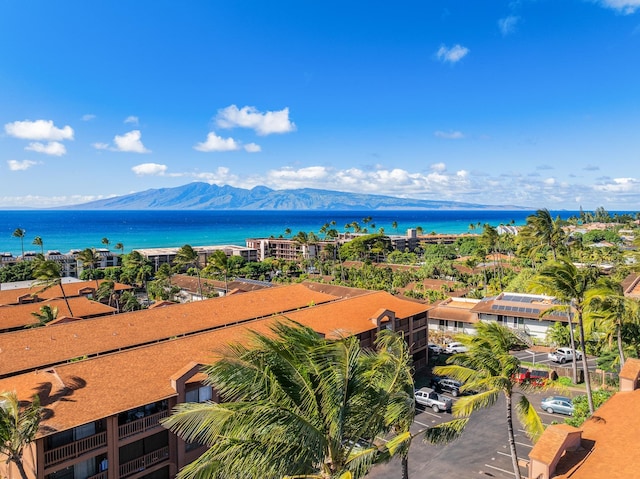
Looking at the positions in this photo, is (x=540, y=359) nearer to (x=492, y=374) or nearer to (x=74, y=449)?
(x=492, y=374)

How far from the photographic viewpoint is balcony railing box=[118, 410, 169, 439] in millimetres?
21547

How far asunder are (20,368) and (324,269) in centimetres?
8687

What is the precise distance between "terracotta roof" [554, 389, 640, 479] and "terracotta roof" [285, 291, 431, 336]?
1999cm

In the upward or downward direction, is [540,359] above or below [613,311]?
below

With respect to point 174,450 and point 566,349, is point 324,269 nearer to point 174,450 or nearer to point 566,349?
point 566,349

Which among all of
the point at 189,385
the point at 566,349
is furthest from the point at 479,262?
the point at 189,385

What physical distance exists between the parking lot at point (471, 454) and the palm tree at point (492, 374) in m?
7.67

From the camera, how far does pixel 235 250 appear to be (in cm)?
14325

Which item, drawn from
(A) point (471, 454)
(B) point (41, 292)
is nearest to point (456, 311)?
(A) point (471, 454)

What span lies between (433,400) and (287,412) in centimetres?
2819

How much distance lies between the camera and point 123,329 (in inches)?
1304

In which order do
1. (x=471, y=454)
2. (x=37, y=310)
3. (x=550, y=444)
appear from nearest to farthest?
(x=550, y=444), (x=471, y=454), (x=37, y=310)

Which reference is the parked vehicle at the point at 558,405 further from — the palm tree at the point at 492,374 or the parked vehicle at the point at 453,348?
the palm tree at the point at 492,374

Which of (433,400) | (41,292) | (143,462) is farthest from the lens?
(41,292)
